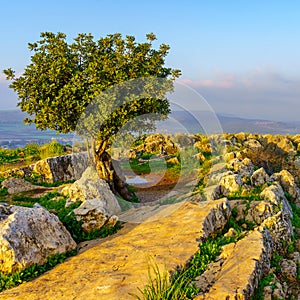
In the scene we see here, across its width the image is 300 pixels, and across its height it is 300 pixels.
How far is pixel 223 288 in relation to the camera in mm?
7840

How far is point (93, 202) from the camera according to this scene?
13.5m

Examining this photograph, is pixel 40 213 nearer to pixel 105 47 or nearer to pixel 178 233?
pixel 178 233

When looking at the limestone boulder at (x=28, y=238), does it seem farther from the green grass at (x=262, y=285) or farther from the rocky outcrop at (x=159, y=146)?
the rocky outcrop at (x=159, y=146)

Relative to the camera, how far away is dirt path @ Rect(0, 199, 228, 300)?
850 centimetres

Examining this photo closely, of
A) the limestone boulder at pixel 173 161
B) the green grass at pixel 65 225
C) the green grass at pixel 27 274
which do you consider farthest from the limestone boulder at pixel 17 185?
the limestone boulder at pixel 173 161

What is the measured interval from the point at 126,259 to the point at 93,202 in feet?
12.4

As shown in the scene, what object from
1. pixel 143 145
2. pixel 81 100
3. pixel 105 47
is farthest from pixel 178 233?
pixel 143 145

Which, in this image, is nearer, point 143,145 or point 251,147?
point 251,147

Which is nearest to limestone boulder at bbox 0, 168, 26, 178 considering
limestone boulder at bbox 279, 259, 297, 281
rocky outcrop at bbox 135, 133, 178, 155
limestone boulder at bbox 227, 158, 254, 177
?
limestone boulder at bbox 227, 158, 254, 177

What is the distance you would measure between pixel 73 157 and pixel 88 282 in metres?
16.0

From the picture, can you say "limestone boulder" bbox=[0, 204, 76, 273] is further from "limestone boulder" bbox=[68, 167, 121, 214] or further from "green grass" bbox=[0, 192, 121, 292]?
"limestone boulder" bbox=[68, 167, 121, 214]

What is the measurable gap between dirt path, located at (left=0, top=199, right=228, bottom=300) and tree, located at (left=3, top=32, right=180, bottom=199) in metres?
5.55

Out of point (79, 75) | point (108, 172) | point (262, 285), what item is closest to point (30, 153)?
point (108, 172)

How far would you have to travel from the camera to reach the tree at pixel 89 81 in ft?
52.6
